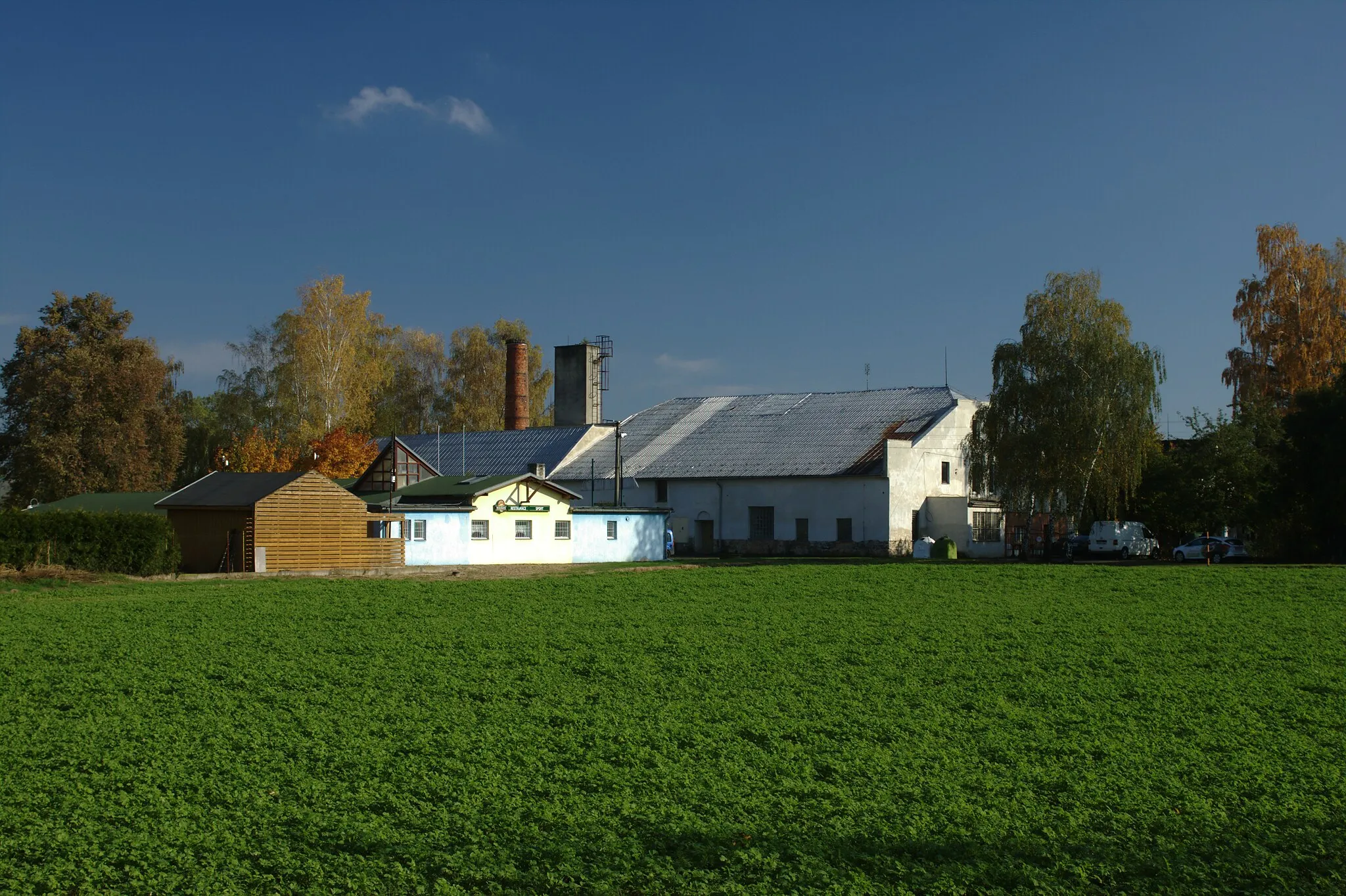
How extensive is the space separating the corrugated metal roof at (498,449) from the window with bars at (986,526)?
20.6m

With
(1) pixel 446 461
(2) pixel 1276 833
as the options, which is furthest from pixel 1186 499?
(2) pixel 1276 833

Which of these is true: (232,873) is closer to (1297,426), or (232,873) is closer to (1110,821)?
(1110,821)

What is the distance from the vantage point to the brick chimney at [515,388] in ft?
223

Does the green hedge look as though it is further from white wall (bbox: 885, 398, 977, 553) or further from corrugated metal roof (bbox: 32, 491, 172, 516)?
white wall (bbox: 885, 398, 977, 553)

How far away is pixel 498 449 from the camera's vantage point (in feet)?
209

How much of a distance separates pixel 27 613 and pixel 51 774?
14.6 metres

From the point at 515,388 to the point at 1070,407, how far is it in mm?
33855

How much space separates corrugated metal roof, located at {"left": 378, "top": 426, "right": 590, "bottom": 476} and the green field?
41373 mm

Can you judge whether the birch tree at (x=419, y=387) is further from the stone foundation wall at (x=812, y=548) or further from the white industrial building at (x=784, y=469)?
the stone foundation wall at (x=812, y=548)

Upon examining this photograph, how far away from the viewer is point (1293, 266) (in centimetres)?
5353

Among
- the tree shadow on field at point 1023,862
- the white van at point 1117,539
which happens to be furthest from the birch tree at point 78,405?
the tree shadow on field at point 1023,862

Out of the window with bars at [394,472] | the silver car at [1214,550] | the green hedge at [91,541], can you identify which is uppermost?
the window with bars at [394,472]

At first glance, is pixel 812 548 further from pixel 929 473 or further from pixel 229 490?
pixel 229 490

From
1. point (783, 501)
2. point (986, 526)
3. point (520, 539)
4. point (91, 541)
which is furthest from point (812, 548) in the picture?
point (91, 541)
